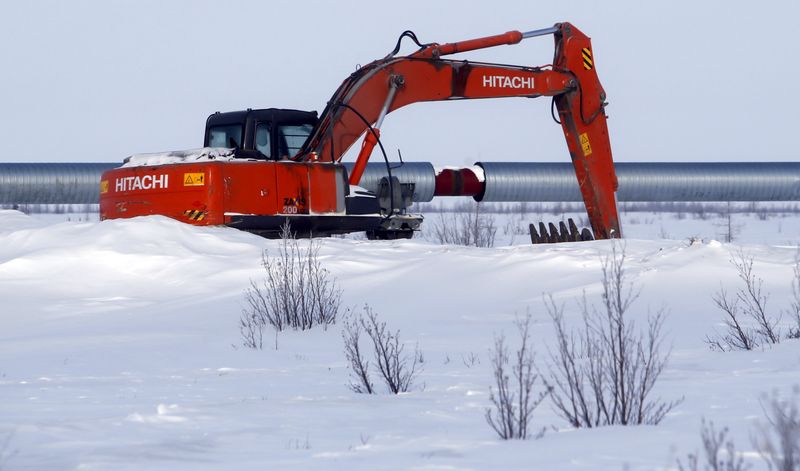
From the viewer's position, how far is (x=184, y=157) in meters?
15.2

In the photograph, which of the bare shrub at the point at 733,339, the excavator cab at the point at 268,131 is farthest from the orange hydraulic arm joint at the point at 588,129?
the bare shrub at the point at 733,339

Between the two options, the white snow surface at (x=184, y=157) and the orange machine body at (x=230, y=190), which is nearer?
the orange machine body at (x=230, y=190)

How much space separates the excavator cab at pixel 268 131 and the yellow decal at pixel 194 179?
128cm

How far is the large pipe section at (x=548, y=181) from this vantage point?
3294 cm

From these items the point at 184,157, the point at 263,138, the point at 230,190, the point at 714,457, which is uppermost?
the point at 263,138

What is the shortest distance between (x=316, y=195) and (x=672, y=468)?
37.6 ft

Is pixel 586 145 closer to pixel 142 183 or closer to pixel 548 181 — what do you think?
pixel 142 183

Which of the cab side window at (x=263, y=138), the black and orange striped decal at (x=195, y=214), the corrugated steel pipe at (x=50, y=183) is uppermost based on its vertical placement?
the corrugated steel pipe at (x=50, y=183)

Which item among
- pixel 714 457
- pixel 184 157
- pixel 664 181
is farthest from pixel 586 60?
pixel 664 181

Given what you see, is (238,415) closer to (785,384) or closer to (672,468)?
(672,468)

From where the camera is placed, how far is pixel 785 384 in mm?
6145

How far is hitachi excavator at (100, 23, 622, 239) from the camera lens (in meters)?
14.8

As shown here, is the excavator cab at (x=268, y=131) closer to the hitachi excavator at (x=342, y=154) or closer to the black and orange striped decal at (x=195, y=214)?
the hitachi excavator at (x=342, y=154)

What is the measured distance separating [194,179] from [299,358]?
6731 mm
